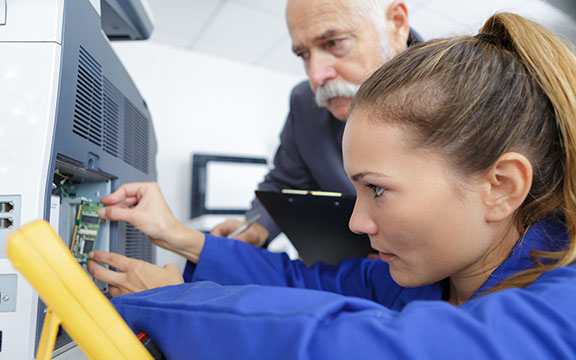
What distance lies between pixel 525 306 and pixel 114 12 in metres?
0.92

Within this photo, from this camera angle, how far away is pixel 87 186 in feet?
2.35

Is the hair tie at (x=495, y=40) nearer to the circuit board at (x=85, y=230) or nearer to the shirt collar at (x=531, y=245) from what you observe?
the shirt collar at (x=531, y=245)

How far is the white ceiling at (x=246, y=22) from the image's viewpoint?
2533mm

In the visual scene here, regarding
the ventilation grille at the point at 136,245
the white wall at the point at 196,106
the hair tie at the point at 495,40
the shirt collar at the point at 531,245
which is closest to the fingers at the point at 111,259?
the ventilation grille at the point at 136,245

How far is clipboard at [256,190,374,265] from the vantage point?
0.82 metres

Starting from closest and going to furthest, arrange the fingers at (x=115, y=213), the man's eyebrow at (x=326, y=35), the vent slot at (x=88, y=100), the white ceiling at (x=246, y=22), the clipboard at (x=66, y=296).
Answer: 1. the clipboard at (x=66, y=296)
2. the vent slot at (x=88, y=100)
3. the fingers at (x=115, y=213)
4. the man's eyebrow at (x=326, y=35)
5. the white ceiling at (x=246, y=22)

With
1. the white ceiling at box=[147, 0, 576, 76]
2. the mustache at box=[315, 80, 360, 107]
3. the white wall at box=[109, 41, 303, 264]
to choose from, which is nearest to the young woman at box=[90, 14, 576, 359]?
the mustache at box=[315, 80, 360, 107]

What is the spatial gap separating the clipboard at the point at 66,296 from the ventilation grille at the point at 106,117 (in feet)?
1.02

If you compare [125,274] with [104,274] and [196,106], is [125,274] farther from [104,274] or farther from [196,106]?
[196,106]

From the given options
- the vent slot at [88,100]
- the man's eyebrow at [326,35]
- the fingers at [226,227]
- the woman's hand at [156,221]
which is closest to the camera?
the vent slot at [88,100]

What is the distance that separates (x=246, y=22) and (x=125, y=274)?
245 cm

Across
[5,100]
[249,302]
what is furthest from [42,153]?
[249,302]

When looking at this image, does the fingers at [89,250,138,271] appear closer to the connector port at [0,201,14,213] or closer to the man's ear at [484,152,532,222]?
the connector port at [0,201,14,213]

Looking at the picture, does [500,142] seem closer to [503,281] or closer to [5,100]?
[503,281]
